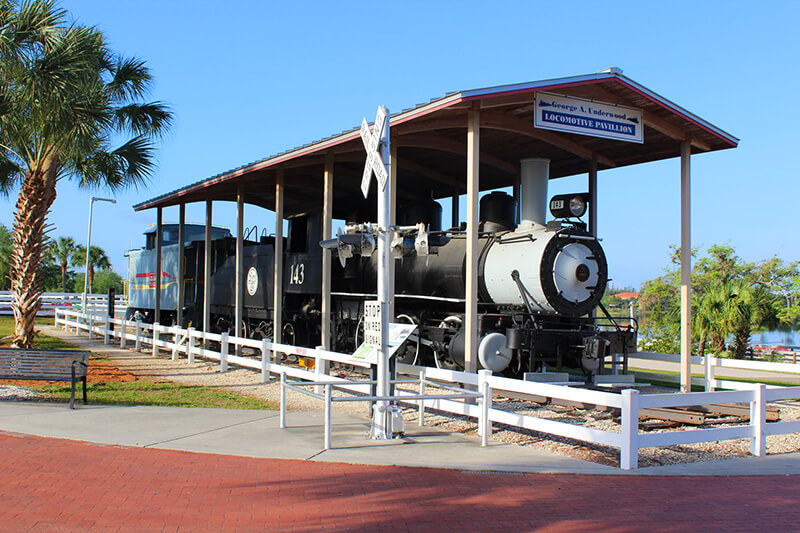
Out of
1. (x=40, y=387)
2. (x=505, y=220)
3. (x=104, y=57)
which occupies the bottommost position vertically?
(x=40, y=387)

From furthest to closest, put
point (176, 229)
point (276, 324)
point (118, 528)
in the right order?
1. point (176, 229)
2. point (276, 324)
3. point (118, 528)

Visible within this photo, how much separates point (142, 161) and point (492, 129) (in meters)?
8.95

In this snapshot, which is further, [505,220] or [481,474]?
[505,220]

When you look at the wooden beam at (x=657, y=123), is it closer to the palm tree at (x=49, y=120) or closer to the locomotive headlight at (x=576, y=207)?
the locomotive headlight at (x=576, y=207)

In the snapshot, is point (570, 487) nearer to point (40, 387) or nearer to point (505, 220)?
point (505, 220)

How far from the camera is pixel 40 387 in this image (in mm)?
11555

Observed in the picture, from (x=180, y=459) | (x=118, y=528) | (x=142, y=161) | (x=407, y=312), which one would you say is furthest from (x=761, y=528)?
(x=142, y=161)

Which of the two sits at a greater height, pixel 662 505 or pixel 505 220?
pixel 505 220

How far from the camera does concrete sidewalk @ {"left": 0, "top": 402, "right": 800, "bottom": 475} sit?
267 inches

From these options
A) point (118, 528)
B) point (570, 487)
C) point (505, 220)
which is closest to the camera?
point (118, 528)

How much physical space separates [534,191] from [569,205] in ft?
2.30

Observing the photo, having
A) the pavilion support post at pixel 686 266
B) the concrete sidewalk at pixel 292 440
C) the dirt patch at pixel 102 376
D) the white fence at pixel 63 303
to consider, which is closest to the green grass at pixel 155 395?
the dirt patch at pixel 102 376

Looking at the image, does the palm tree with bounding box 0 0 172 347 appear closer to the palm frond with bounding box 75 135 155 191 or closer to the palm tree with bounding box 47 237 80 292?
the palm frond with bounding box 75 135 155 191

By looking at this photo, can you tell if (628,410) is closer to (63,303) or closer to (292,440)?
(292,440)
